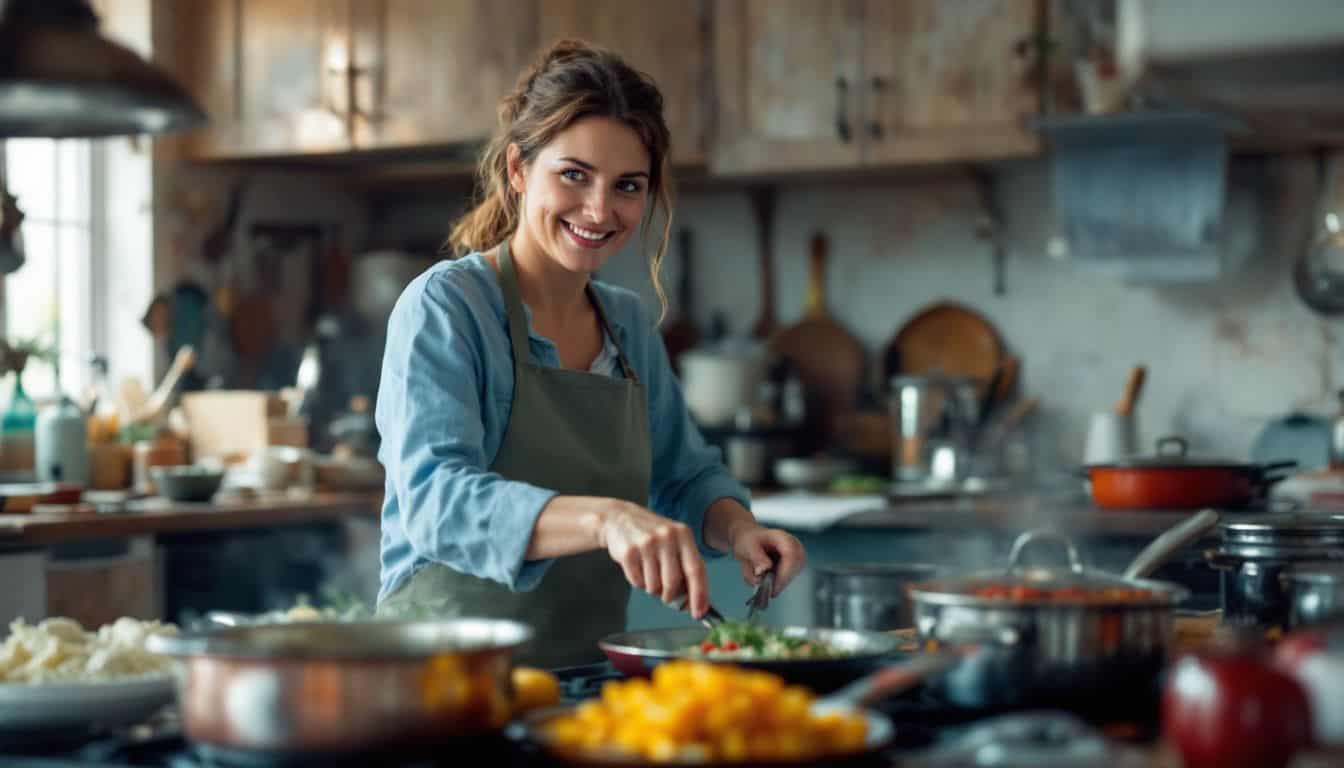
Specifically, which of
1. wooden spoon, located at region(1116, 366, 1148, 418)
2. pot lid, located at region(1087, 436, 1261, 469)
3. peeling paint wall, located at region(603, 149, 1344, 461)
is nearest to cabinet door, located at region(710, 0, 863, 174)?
peeling paint wall, located at region(603, 149, 1344, 461)

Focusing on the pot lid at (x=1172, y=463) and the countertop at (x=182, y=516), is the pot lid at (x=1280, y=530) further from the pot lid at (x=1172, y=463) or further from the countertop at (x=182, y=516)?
the countertop at (x=182, y=516)

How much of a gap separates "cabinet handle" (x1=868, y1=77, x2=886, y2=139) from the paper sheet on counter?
94 cm

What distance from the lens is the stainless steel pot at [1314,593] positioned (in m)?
1.56

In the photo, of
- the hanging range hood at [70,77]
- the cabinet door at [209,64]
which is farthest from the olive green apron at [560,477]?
the cabinet door at [209,64]

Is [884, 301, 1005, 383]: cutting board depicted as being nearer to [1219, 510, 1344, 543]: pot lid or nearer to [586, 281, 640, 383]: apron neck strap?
[586, 281, 640, 383]: apron neck strap

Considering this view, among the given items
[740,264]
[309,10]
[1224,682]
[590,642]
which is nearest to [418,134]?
[309,10]

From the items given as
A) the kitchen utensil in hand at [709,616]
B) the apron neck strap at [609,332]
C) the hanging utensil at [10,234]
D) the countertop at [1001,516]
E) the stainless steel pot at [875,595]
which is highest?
the hanging utensil at [10,234]

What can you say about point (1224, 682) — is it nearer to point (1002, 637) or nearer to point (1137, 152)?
point (1002, 637)

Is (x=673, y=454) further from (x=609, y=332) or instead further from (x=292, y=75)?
(x=292, y=75)

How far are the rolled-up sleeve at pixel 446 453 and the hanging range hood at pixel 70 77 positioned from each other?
52.7 inches

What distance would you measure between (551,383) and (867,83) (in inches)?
97.9

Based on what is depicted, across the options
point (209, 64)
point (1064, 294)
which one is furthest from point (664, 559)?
point (209, 64)

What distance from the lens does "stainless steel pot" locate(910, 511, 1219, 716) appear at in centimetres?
139

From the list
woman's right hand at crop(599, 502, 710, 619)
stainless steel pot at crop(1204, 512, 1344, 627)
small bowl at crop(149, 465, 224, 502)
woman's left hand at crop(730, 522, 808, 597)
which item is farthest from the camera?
small bowl at crop(149, 465, 224, 502)
